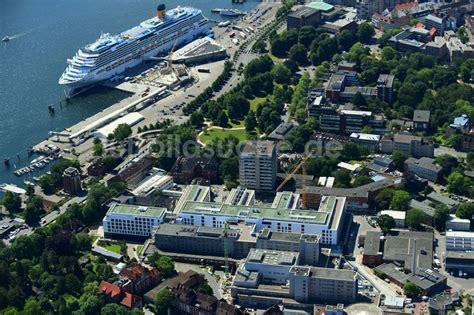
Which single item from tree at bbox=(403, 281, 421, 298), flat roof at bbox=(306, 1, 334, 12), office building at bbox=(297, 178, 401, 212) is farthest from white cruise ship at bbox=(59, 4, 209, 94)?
tree at bbox=(403, 281, 421, 298)

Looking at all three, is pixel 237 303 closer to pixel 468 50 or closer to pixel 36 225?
pixel 36 225

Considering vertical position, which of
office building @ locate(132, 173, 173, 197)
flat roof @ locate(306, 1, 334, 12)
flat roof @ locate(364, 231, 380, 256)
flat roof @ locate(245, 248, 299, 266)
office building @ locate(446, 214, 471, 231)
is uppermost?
flat roof @ locate(306, 1, 334, 12)

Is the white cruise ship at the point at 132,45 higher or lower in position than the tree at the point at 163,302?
higher

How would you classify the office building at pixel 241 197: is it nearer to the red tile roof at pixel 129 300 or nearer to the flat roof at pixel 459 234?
the red tile roof at pixel 129 300

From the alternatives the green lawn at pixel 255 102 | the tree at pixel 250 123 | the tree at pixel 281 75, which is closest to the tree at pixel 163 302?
the tree at pixel 250 123

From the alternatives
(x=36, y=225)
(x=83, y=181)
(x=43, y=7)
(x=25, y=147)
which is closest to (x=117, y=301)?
(x=36, y=225)

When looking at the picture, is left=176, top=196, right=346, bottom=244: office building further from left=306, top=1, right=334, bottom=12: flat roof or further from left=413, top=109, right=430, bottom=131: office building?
left=306, top=1, right=334, bottom=12: flat roof
